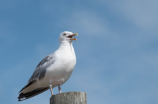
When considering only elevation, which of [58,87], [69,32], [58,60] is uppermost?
[69,32]

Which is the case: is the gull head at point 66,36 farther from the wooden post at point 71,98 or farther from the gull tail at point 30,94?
the wooden post at point 71,98

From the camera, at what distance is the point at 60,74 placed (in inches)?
343

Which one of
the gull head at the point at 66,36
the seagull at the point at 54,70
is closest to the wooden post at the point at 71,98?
the seagull at the point at 54,70

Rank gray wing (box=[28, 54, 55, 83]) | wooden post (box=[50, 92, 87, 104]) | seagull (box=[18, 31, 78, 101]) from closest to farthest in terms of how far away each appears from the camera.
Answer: wooden post (box=[50, 92, 87, 104])
seagull (box=[18, 31, 78, 101])
gray wing (box=[28, 54, 55, 83])

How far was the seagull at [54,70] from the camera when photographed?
8.71m

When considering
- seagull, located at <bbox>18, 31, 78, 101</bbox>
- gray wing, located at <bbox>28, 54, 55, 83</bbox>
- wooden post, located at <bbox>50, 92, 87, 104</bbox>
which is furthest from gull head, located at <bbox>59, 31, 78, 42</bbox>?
wooden post, located at <bbox>50, 92, 87, 104</bbox>

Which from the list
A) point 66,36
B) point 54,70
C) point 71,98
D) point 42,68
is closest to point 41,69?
point 42,68

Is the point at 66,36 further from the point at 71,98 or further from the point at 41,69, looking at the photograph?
the point at 71,98

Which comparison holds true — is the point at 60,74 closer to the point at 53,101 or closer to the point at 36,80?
the point at 36,80

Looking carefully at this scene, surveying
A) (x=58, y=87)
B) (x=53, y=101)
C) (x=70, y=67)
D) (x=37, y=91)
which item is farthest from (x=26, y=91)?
(x=53, y=101)

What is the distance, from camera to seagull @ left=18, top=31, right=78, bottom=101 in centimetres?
871

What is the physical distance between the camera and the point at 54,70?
28.6 feet

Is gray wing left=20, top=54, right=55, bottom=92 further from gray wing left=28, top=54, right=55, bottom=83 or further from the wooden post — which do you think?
the wooden post

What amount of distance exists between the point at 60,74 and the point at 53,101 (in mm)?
2653
